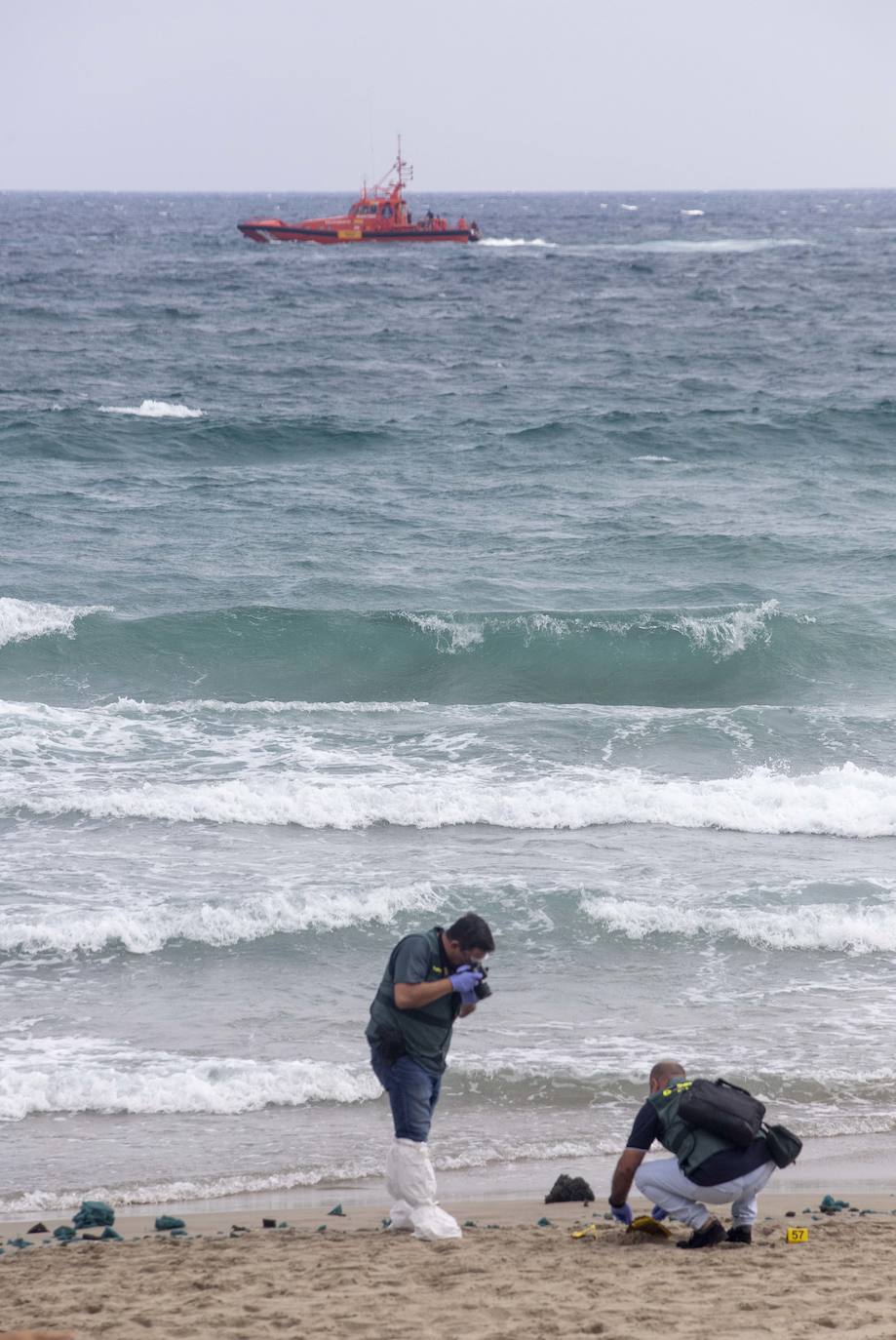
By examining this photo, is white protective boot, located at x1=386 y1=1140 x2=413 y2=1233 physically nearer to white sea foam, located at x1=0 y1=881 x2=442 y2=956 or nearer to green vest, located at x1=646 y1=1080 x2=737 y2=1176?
green vest, located at x1=646 y1=1080 x2=737 y2=1176

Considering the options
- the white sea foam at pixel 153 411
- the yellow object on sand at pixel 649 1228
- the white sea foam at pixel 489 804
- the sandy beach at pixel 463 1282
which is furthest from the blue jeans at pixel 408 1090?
the white sea foam at pixel 153 411

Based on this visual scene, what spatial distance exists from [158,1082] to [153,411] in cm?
2821

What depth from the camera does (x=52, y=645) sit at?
64.6 ft

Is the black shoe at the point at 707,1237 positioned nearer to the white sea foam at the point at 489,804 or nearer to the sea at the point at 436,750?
the sea at the point at 436,750

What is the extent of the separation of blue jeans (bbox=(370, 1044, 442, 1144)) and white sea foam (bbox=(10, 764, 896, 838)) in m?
7.04

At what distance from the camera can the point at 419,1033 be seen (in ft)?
20.6

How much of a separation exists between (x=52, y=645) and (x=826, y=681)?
1021 cm

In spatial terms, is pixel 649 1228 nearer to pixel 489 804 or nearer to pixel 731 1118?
pixel 731 1118

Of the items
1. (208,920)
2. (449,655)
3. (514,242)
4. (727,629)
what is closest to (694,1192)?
(208,920)

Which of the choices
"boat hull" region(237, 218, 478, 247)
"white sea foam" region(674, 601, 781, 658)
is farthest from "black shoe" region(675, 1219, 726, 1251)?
"boat hull" region(237, 218, 478, 247)

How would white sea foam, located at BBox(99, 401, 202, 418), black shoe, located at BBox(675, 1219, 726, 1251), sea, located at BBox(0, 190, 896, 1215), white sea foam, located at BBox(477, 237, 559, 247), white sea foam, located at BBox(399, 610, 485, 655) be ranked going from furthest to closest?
white sea foam, located at BBox(477, 237, 559, 247), white sea foam, located at BBox(99, 401, 202, 418), white sea foam, located at BBox(399, 610, 485, 655), sea, located at BBox(0, 190, 896, 1215), black shoe, located at BBox(675, 1219, 726, 1251)

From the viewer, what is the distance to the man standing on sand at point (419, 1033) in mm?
6102

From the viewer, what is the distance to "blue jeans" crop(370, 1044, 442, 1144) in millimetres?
6355

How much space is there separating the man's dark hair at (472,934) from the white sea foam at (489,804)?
7.39m
